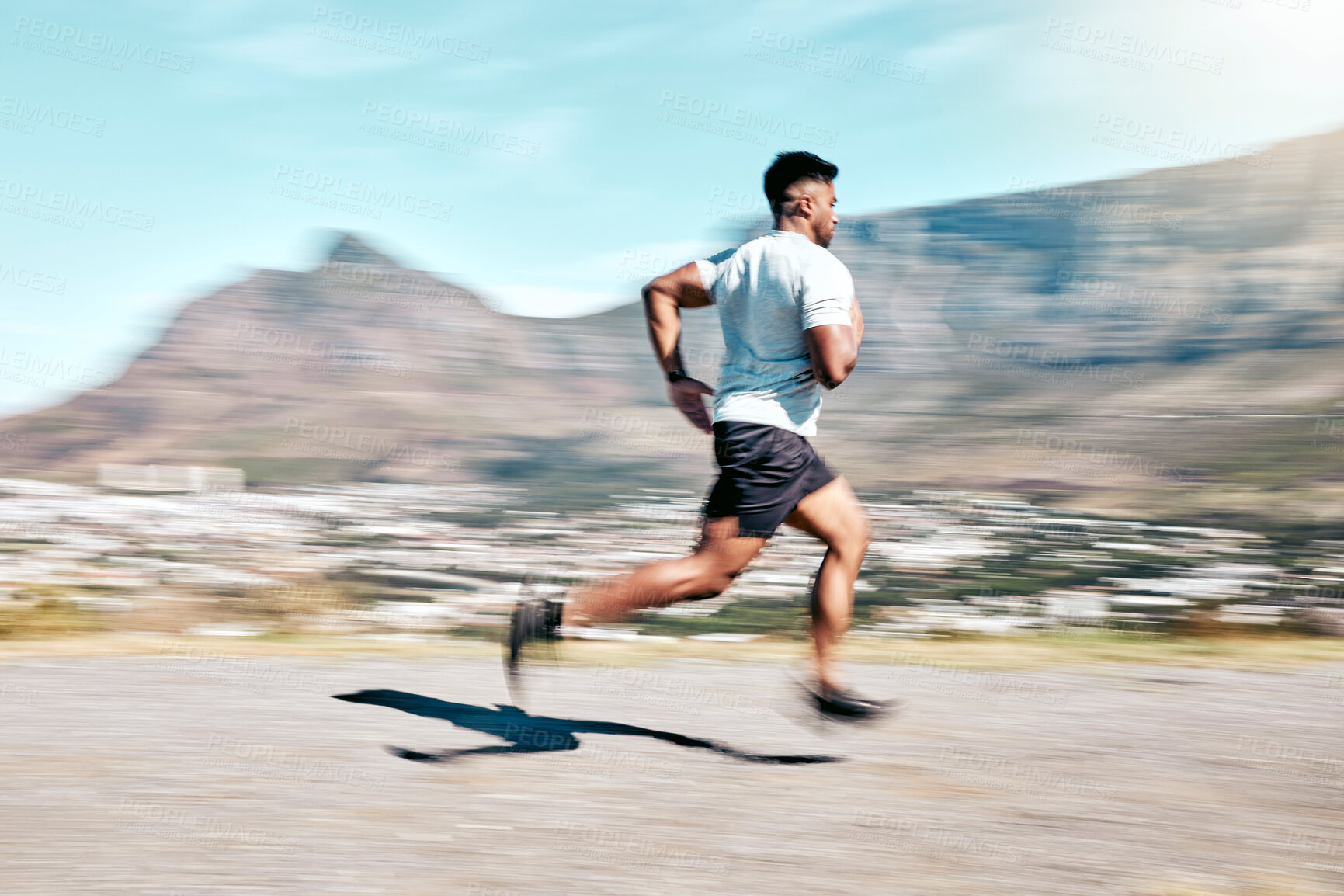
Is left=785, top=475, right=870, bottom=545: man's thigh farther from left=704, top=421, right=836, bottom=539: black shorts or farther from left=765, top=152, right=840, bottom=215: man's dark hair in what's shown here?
left=765, top=152, right=840, bottom=215: man's dark hair

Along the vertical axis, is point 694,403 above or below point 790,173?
below

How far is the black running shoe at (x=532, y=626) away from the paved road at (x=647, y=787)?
225mm

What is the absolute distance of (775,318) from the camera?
8.85ft

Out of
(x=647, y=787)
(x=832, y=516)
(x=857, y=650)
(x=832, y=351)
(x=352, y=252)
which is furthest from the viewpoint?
(x=352, y=252)

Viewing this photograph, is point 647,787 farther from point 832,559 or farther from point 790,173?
point 790,173

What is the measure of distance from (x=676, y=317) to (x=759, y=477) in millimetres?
465

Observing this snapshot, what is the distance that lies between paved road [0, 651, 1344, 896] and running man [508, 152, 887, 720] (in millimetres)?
329

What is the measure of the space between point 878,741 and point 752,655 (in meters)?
1.49

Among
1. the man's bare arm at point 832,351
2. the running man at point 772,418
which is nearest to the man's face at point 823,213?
the running man at point 772,418

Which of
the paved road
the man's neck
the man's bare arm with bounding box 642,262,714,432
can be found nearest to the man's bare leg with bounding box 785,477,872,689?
the paved road

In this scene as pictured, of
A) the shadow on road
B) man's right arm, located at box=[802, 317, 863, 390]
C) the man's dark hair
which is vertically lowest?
the shadow on road

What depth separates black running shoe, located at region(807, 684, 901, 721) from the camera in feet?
8.73

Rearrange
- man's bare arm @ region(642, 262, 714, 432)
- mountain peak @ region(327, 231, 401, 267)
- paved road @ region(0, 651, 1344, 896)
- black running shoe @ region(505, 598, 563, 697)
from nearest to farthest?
paved road @ region(0, 651, 1344, 896), black running shoe @ region(505, 598, 563, 697), man's bare arm @ region(642, 262, 714, 432), mountain peak @ region(327, 231, 401, 267)

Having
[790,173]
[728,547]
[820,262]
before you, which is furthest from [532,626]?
[790,173]
